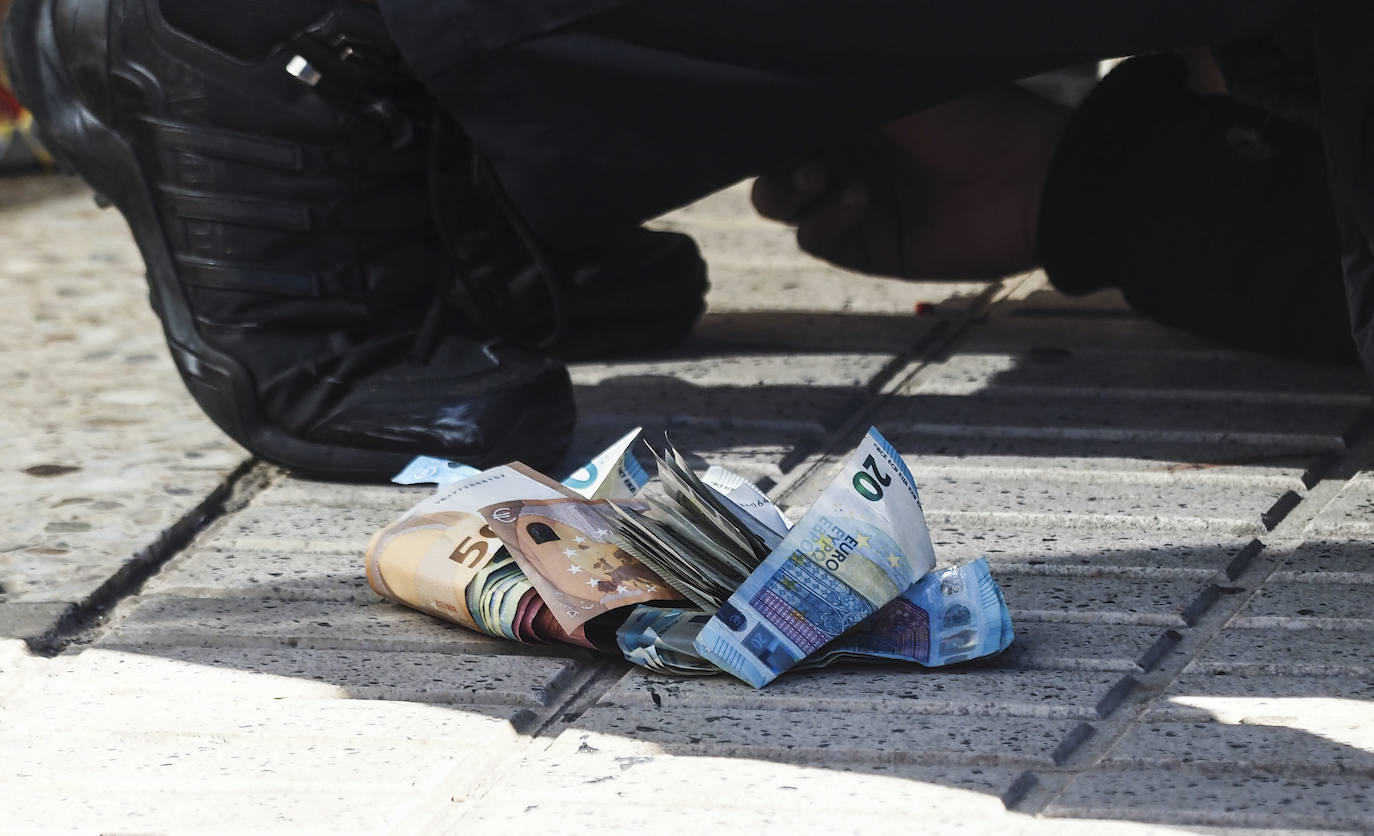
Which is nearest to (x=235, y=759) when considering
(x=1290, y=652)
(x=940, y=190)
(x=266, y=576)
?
(x=266, y=576)

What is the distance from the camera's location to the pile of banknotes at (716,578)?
1.31m

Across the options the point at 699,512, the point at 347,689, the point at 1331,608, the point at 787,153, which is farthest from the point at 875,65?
the point at 347,689

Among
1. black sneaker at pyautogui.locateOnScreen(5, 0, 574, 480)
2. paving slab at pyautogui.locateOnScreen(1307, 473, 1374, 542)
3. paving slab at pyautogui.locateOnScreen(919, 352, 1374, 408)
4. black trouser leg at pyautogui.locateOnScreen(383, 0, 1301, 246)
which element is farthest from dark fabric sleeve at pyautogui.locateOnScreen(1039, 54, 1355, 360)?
black sneaker at pyautogui.locateOnScreen(5, 0, 574, 480)

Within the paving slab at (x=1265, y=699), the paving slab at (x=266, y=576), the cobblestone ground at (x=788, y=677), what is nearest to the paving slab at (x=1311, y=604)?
the cobblestone ground at (x=788, y=677)

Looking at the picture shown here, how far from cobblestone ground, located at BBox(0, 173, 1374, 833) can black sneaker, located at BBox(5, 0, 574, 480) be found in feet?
0.33

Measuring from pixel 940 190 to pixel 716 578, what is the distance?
119 cm

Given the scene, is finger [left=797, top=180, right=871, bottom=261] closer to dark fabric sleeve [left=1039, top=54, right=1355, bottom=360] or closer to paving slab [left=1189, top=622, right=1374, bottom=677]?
dark fabric sleeve [left=1039, top=54, right=1355, bottom=360]

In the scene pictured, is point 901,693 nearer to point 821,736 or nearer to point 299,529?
point 821,736

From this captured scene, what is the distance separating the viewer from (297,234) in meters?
1.82

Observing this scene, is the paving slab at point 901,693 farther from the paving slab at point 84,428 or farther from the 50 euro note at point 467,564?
the paving slab at point 84,428

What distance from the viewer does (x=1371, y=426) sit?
1.91 m

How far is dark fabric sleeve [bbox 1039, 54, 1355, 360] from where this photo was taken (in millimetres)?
2066

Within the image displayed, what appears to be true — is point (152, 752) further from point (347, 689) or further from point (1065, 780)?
point (1065, 780)

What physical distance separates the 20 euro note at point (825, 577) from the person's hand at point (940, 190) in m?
1.08
